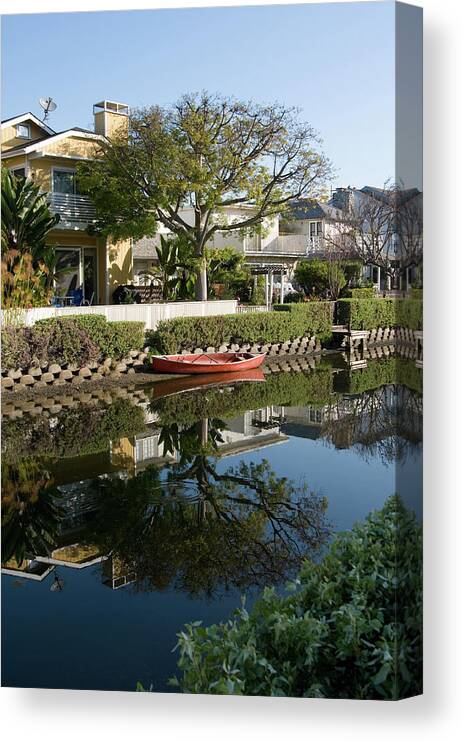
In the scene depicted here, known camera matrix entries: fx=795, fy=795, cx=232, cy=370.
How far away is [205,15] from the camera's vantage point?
4469mm

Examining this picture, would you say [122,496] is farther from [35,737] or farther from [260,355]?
[260,355]

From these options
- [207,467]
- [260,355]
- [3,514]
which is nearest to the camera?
[3,514]

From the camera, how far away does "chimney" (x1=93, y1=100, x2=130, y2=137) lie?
21891 mm

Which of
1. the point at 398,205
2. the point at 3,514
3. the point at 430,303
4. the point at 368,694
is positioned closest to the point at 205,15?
the point at 398,205

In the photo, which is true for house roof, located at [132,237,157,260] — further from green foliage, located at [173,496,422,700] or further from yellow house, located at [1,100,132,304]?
green foliage, located at [173,496,422,700]

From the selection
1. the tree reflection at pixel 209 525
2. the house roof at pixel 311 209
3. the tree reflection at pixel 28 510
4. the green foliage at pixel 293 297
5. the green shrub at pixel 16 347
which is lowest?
the tree reflection at pixel 209 525

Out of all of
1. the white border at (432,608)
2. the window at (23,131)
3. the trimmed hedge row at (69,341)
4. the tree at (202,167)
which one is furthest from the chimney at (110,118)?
the white border at (432,608)

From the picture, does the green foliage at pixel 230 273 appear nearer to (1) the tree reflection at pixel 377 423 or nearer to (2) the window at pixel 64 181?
(2) the window at pixel 64 181

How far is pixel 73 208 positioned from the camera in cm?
2209

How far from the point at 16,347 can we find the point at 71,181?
9.82m

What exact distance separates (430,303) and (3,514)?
15.3 ft

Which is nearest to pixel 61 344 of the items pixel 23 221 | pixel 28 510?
pixel 23 221

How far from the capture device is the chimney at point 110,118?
21.9 meters

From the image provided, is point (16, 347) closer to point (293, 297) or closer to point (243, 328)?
point (243, 328)
